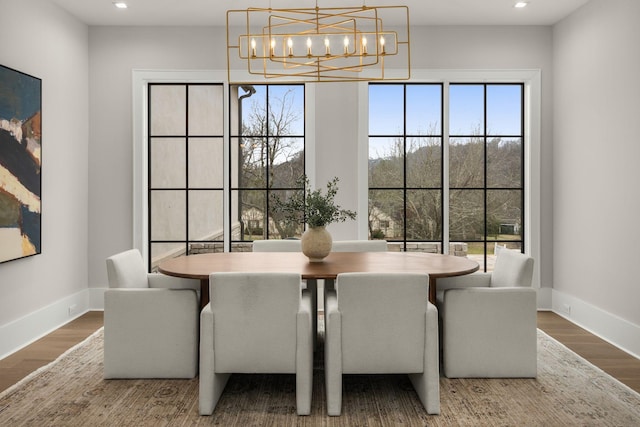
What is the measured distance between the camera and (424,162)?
5.18m

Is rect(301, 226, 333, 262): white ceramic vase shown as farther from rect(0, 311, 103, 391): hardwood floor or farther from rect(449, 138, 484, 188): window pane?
rect(449, 138, 484, 188): window pane

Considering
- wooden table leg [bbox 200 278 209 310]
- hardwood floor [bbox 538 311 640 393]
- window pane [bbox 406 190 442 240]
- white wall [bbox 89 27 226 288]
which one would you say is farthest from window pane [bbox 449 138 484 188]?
wooden table leg [bbox 200 278 209 310]

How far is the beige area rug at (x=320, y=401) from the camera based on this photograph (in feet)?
8.50

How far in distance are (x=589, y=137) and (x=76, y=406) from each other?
433cm

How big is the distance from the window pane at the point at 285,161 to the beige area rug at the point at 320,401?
2343 mm

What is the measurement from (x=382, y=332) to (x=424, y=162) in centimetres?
285

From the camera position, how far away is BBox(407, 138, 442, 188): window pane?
5.18 metres

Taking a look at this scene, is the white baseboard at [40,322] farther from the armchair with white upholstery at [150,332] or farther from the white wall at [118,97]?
the armchair with white upholstery at [150,332]

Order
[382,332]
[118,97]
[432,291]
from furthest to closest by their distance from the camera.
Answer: [118,97]
[432,291]
[382,332]

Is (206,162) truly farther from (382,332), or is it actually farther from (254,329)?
(382,332)

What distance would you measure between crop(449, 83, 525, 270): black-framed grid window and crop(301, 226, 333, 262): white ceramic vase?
2152 millimetres

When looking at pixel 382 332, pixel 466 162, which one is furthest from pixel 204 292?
pixel 466 162

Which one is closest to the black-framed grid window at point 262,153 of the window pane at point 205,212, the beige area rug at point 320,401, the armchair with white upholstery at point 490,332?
the window pane at point 205,212

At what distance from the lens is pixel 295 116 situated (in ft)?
17.0
